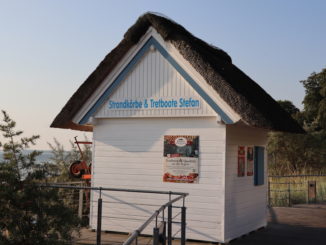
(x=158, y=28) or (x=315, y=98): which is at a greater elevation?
(x=315, y=98)

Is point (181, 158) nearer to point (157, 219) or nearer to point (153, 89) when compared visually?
point (157, 219)

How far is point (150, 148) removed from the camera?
1112 centimetres

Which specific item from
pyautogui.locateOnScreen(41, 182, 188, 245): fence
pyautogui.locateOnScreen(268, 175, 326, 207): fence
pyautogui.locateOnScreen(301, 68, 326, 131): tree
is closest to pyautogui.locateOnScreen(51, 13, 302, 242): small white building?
pyautogui.locateOnScreen(41, 182, 188, 245): fence

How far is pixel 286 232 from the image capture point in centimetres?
1211

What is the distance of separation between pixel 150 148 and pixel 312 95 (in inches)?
1266

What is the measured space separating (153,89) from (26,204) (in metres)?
4.83

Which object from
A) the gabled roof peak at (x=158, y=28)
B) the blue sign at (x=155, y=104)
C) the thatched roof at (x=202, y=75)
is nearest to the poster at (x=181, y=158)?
the blue sign at (x=155, y=104)

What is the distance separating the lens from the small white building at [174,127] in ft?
34.0

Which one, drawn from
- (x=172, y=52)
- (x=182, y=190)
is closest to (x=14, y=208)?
(x=182, y=190)

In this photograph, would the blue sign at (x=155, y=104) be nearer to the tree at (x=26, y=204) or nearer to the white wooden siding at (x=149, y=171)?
the white wooden siding at (x=149, y=171)

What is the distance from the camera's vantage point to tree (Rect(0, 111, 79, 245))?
698cm

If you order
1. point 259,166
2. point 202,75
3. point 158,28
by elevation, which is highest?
point 158,28

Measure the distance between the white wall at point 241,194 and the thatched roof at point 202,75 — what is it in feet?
2.23

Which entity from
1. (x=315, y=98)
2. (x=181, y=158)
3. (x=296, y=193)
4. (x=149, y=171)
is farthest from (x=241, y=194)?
(x=315, y=98)
